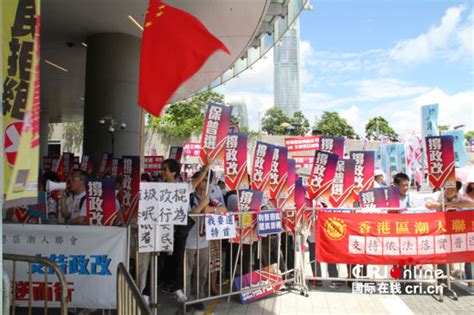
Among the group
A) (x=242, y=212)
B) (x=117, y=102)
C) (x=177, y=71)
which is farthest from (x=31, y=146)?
(x=117, y=102)

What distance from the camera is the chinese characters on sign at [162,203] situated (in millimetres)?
4625

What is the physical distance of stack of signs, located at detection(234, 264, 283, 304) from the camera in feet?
20.2

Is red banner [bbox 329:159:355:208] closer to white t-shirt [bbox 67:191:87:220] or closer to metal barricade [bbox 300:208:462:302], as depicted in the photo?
metal barricade [bbox 300:208:462:302]

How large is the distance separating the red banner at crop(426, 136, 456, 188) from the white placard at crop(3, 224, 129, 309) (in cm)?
489

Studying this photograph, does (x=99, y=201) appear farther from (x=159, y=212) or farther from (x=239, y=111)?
(x=239, y=111)

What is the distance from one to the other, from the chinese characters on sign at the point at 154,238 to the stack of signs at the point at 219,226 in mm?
948

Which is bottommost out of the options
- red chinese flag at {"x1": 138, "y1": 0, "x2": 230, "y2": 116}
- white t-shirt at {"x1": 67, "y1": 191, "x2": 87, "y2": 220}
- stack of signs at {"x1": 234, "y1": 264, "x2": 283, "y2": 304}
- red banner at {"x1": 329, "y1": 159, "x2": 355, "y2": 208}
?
stack of signs at {"x1": 234, "y1": 264, "x2": 283, "y2": 304}

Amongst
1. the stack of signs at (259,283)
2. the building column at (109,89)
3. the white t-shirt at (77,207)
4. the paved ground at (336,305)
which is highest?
the building column at (109,89)

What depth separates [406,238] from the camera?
6.62 m

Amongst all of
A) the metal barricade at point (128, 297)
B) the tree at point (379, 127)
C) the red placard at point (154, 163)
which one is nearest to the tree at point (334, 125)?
the tree at point (379, 127)

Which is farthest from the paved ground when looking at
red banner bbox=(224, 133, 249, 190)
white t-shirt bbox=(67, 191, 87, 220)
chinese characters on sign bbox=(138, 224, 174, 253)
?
red banner bbox=(224, 133, 249, 190)

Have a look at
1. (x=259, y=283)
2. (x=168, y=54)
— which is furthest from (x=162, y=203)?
(x=259, y=283)

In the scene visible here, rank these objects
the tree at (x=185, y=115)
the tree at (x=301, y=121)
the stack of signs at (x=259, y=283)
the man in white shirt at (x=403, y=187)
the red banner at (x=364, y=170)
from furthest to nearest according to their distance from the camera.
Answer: the tree at (x=301, y=121) → the tree at (x=185, y=115) → the red banner at (x=364, y=170) → the man in white shirt at (x=403, y=187) → the stack of signs at (x=259, y=283)

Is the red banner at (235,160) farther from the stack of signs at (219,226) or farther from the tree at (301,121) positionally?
the tree at (301,121)
